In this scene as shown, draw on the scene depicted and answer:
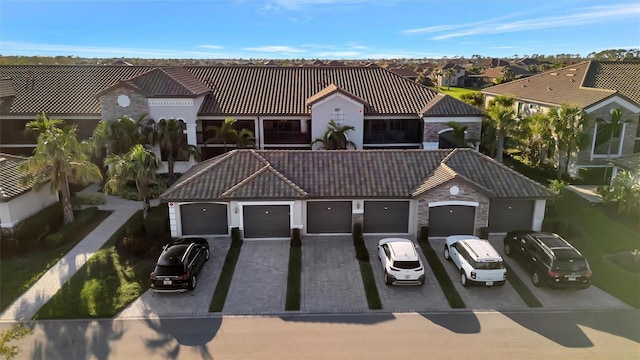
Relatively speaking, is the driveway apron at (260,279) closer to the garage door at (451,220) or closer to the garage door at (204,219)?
the garage door at (204,219)

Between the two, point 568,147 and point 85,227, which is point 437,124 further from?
point 85,227

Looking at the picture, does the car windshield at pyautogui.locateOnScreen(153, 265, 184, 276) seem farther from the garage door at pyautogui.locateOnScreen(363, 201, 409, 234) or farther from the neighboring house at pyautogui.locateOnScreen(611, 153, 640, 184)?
the neighboring house at pyautogui.locateOnScreen(611, 153, 640, 184)

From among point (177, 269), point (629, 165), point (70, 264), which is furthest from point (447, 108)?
point (70, 264)

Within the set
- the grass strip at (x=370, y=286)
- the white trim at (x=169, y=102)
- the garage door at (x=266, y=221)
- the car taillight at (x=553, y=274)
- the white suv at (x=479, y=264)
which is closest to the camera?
the grass strip at (x=370, y=286)

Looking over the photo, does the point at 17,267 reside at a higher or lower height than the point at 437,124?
lower

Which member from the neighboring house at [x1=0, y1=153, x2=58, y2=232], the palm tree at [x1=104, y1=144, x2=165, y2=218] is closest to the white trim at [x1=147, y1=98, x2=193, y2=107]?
the palm tree at [x1=104, y1=144, x2=165, y2=218]

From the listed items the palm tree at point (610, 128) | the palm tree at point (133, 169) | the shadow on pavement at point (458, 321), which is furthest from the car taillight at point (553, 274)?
the palm tree at point (133, 169)

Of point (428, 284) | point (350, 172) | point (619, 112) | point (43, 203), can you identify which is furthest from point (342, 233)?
point (619, 112)
